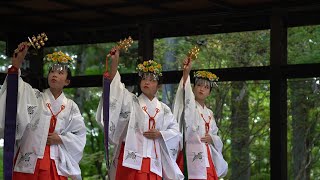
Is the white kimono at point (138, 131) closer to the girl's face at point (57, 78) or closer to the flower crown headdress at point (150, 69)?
the flower crown headdress at point (150, 69)

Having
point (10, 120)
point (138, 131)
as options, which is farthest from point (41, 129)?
point (138, 131)

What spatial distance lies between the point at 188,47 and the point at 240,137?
1.27 metres

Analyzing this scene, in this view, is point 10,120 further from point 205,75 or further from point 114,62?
point 205,75

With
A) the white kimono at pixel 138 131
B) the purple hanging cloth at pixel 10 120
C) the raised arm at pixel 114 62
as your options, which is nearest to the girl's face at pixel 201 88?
the white kimono at pixel 138 131

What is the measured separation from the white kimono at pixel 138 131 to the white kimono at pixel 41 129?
388 mm

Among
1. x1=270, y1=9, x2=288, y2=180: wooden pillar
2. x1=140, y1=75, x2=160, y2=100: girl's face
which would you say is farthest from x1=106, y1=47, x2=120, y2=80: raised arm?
x1=270, y1=9, x2=288, y2=180: wooden pillar

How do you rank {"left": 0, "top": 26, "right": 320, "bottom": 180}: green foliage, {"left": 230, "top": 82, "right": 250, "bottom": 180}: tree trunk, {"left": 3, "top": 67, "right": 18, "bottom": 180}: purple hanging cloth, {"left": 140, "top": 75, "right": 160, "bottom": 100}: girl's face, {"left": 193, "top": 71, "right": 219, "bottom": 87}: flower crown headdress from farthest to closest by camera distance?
{"left": 230, "top": 82, "right": 250, "bottom": 180}: tree trunk → {"left": 0, "top": 26, "right": 320, "bottom": 180}: green foliage → {"left": 193, "top": 71, "right": 219, "bottom": 87}: flower crown headdress → {"left": 140, "top": 75, "right": 160, "bottom": 100}: girl's face → {"left": 3, "top": 67, "right": 18, "bottom": 180}: purple hanging cloth

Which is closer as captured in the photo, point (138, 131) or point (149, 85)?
point (138, 131)

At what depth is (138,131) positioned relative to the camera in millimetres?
7828

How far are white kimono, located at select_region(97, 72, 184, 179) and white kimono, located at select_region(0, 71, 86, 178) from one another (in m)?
0.39

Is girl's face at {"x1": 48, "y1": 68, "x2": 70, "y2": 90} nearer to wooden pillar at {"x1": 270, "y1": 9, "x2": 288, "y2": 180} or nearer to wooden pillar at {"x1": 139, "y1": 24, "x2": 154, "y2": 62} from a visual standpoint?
wooden pillar at {"x1": 139, "y1": 24, "x2": 154, "y2": 62}

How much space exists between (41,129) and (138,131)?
108 cm

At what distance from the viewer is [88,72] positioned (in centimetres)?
1340

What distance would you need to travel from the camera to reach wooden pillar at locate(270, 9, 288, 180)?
28.5 feet
